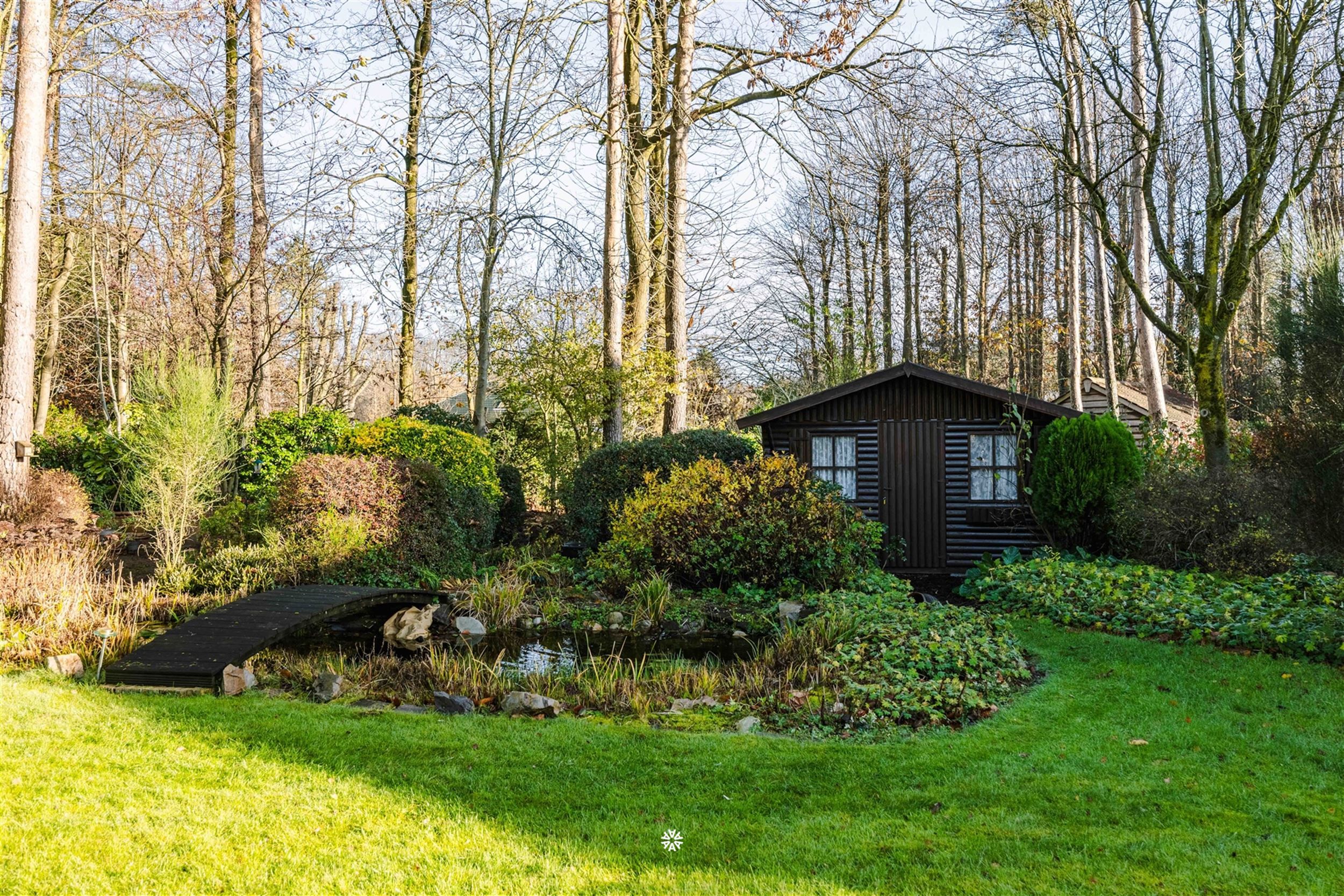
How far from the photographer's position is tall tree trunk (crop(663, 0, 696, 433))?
41.1 feet

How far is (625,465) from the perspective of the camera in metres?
11.0

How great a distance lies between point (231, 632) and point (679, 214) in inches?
342

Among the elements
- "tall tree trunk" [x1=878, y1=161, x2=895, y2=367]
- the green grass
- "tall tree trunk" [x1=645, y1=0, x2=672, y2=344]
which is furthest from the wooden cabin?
the green grass

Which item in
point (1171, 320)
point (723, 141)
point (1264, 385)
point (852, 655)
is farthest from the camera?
point (1171, 320)

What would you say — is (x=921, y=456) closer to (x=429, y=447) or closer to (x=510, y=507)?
(x=510, y=507)

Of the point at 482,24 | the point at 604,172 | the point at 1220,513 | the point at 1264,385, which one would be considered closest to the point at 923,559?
the point at 1220,513

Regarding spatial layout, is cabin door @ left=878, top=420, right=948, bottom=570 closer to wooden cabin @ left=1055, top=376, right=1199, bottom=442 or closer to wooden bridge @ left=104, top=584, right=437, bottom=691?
wooden bridge @ left=104, top=584, right=437, bottom=691

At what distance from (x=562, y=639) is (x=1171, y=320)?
24.2 m

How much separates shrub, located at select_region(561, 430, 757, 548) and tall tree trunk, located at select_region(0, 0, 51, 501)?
6364mm

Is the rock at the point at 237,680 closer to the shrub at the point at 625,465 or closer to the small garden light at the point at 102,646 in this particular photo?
the small garden light at the point at 102,646

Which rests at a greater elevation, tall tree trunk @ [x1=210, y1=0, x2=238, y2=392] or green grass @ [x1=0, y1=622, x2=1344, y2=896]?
tall tree trunk @ [x1=210, y1=0, x2=238, y2=392]

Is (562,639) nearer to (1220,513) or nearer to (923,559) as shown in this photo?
(923,559)

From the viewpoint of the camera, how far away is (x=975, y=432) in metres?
11.7

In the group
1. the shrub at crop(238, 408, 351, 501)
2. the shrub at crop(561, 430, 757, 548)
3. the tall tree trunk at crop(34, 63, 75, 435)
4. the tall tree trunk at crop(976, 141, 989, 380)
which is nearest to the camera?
the shrub at crop(561, 430, 757, 548)
